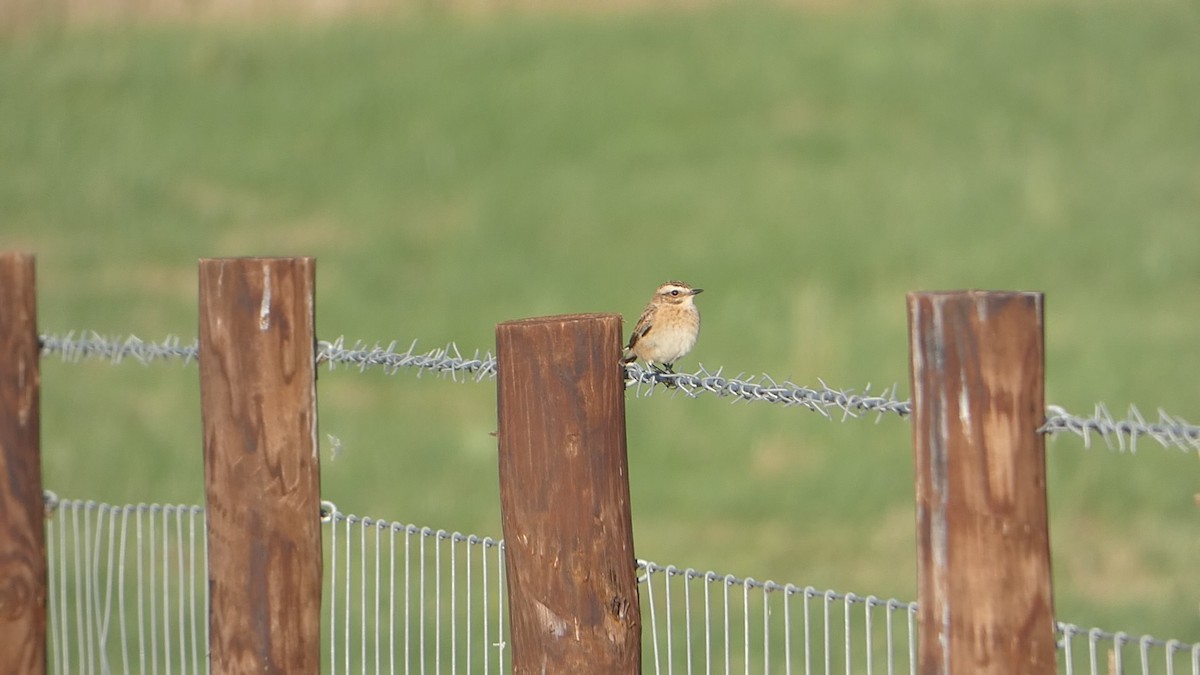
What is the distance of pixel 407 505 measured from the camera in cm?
1423

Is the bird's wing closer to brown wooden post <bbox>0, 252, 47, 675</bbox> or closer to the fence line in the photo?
the fence line

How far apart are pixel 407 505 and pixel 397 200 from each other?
1050 centimetres

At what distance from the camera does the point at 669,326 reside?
7.00 meters

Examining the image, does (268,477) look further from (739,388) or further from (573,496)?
(739,388)

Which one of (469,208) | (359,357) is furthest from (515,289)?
(359,357)

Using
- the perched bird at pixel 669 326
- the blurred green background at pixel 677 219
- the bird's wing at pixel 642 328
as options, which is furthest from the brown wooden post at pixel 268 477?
the blurred green background at pixel 677 219

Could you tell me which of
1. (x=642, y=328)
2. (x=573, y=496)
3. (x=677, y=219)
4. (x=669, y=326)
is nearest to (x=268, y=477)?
(x=573, y=496)

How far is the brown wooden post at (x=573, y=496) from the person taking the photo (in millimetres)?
3801

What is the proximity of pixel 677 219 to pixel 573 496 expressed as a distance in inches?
736

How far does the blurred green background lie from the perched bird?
547 centimetres

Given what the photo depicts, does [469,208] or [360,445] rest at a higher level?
[469,208]

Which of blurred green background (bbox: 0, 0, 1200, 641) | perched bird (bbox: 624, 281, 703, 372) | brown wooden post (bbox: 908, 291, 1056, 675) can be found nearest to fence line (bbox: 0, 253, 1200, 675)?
brown wooden post (bbox: 908, 291, 1056, 675)

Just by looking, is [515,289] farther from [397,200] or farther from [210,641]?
[210,641]

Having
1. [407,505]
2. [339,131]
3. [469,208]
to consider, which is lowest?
[407,505]
